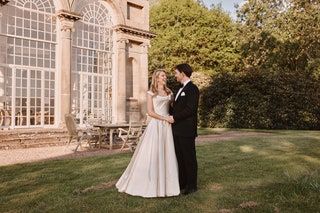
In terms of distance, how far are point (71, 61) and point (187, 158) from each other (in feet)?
37.8

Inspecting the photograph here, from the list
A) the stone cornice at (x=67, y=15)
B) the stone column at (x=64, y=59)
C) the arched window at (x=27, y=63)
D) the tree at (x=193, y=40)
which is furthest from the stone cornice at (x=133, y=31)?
the tree at (x=193, y=40)

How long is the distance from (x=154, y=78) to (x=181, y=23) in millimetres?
30116

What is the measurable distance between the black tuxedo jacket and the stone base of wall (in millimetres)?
9237

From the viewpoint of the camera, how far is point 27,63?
15508 mm

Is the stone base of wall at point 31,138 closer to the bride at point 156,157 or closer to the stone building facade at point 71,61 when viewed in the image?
the stone building facade at point 71,61

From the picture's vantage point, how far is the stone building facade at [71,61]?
15.1m

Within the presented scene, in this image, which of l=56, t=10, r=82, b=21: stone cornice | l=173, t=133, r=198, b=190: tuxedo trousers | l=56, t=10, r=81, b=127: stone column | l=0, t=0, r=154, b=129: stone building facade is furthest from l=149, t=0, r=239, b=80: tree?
l=173, t=133, r=198, b=190: tuxedo trousers

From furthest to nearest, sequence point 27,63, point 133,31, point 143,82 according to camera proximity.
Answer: point 143,82, point 133,31, point 27,63

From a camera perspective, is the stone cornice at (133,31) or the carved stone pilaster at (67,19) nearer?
the carved stone pilaster at (67,19)

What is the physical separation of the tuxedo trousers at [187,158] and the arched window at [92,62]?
1186cm

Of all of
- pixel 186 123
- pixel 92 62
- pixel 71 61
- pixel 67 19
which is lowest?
pixel 186 123

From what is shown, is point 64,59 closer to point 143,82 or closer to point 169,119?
point 143,82

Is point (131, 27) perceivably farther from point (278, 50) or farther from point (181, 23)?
point (181, 23)

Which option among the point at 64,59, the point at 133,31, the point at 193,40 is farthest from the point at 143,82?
the point at 193,40
